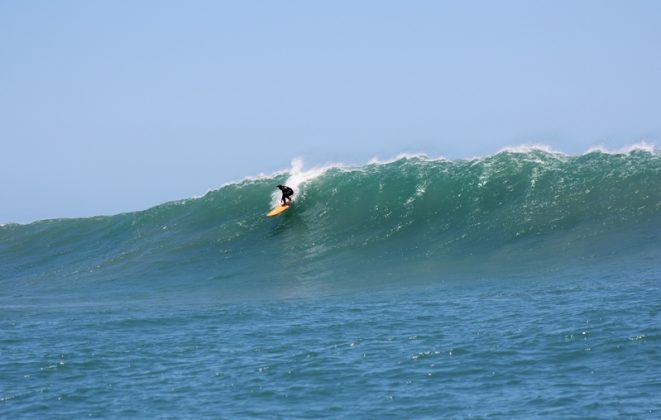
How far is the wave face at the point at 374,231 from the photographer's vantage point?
1983cm

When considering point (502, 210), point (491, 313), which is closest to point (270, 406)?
point (491, 313)

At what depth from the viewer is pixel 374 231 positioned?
23.4m

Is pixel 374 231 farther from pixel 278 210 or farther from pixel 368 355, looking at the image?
pixel 368 355

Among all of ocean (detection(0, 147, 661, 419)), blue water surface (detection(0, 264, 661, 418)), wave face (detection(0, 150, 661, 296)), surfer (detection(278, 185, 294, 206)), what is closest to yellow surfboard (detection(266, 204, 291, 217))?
surfer (detection(278, 185, 294, 206))

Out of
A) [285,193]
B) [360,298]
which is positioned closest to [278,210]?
[285,193]

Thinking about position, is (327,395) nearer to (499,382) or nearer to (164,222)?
(499,382)

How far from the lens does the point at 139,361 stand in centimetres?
1318

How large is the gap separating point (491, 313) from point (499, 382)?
11.7ft

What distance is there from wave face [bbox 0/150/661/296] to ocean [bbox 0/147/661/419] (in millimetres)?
77

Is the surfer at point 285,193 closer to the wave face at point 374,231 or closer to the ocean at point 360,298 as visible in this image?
the wave face at point 374,231

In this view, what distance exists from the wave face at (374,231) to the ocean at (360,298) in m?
0.08

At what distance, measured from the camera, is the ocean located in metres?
11.0

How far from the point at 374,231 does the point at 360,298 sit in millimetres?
6385

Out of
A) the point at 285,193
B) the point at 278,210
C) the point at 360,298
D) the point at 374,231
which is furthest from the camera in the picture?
the point at 285,193
